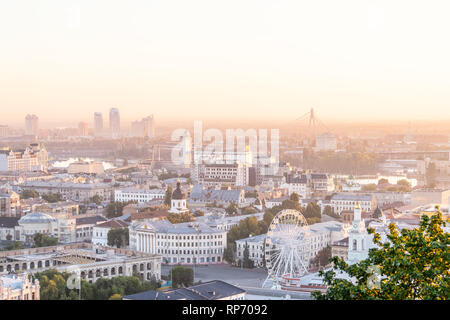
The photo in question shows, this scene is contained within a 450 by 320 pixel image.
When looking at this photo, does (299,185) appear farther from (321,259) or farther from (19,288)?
(19,288)

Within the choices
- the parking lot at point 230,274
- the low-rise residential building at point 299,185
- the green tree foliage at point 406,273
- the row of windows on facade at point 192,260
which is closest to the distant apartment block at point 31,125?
the row of windows on facade at point 192,260

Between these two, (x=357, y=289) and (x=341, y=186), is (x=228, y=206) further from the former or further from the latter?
(x=357, y=289)

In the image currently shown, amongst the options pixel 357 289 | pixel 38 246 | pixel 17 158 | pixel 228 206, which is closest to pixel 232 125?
pixel 228 206

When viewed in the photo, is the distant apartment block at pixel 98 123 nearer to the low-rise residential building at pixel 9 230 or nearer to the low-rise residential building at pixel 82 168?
the low-rise residential building at pixel 9 230

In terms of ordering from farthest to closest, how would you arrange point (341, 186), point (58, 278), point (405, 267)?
point (341, 186) < point (58, 278) < point (405, 267)

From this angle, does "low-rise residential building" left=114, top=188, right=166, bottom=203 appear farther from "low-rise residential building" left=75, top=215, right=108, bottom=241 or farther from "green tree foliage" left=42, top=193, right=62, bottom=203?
"low-rise residential building" left=75, top=215, right=108, bottom=241

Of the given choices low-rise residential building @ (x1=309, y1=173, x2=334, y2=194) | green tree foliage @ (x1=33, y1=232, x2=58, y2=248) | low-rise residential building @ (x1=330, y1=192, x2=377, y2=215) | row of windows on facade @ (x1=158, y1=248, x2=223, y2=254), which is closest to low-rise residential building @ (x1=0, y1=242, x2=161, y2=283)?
green tree foliage @ (x1=33, y1=232, x2=58, y2=248)
